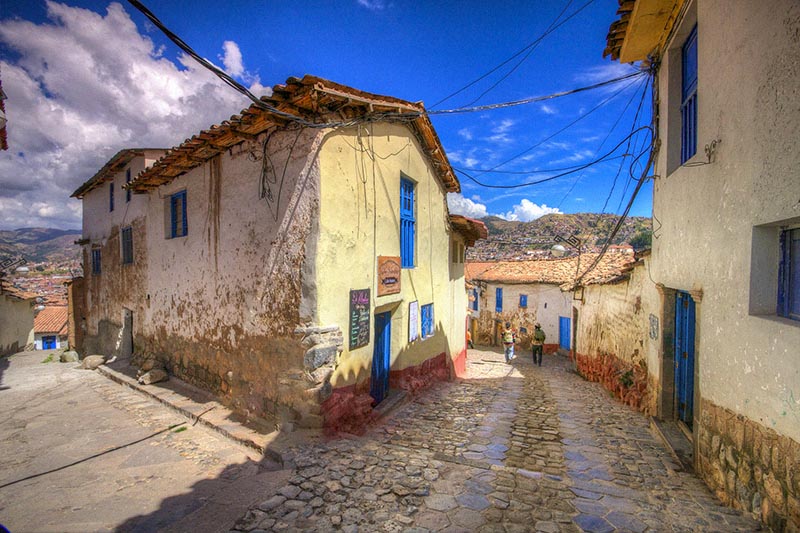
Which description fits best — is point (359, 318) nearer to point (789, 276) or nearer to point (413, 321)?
point (413, 321)

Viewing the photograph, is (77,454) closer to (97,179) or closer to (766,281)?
(766,281)

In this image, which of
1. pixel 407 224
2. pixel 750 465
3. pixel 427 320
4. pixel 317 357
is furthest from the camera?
pixel 427 320

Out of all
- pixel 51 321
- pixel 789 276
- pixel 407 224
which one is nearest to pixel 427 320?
pixel 407 224

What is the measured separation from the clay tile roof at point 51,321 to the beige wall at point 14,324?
40.4ft

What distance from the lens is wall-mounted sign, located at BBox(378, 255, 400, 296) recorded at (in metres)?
6.90

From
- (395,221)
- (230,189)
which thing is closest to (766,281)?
(395,221)

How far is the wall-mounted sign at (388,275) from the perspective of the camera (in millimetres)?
6902

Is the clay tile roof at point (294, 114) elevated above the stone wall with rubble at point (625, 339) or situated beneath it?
elevated above

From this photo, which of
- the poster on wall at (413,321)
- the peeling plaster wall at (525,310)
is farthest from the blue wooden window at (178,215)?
the peeling plaster wall at (525,310)

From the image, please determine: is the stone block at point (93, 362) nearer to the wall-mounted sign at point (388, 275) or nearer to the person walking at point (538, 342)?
the wall-mounted sign at point (388, 275)

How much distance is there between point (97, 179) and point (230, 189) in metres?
9.94

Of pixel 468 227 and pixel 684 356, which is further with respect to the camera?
pixel 468 227

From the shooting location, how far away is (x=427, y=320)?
9461 millimetres

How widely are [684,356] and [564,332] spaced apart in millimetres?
16142
